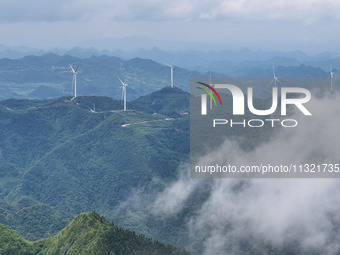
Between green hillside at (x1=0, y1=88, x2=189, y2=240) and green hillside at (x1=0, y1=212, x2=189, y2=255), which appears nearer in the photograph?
green hillside at (x1=0, y1=212, x2=189, y2=255)

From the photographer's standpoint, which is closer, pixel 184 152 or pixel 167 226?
pixel 167 226

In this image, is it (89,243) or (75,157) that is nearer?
(89,243)

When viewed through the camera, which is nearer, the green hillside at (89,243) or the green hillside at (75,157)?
the green hillside at (89,243)

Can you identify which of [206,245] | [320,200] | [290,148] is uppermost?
[290,148]

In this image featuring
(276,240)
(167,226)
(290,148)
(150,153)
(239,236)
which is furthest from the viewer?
(150,153)

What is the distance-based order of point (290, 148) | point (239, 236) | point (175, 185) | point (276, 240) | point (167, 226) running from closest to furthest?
point (276, 240) → point (239, 236) → point (167, 226) → point (290, 148) → point (175, 185)

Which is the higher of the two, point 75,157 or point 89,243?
point 75,157

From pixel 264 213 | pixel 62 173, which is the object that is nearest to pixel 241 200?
pixel 264 213

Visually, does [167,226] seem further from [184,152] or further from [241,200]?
[184,152]
